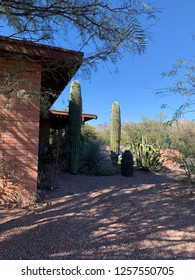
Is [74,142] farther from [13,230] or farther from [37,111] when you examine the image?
[13,230]

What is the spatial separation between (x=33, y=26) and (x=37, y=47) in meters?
1.18

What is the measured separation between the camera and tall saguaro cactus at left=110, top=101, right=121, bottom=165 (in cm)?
1057

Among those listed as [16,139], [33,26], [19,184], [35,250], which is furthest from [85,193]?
[33,26]

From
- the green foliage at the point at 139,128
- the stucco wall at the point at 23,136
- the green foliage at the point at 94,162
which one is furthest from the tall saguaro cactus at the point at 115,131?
the green foliage at the point at 139,128

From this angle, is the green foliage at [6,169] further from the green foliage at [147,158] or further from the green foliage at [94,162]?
the green foliage at [147,158]

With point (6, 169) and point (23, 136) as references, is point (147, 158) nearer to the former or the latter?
point (23, 136)

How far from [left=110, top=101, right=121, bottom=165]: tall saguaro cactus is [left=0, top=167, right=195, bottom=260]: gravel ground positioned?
15.1 ft

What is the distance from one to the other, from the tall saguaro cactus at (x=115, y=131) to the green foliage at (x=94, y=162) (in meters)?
1.12

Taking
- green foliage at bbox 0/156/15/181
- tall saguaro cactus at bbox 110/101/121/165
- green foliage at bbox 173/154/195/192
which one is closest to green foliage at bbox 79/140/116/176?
tall saguaro cactus at bbox 110/101/121/165

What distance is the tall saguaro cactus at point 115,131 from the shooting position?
34.7 ft

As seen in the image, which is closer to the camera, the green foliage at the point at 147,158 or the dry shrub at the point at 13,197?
the dry shrub at the point at 13,197

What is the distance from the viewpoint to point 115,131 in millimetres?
10969

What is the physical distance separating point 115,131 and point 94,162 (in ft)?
7.91

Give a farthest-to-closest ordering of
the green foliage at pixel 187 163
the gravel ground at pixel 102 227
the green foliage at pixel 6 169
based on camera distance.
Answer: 1. the green foliage at pixel 187 163
2. the green foliage at pixel 6 169
3. the gravel ground at pixel 102 227
